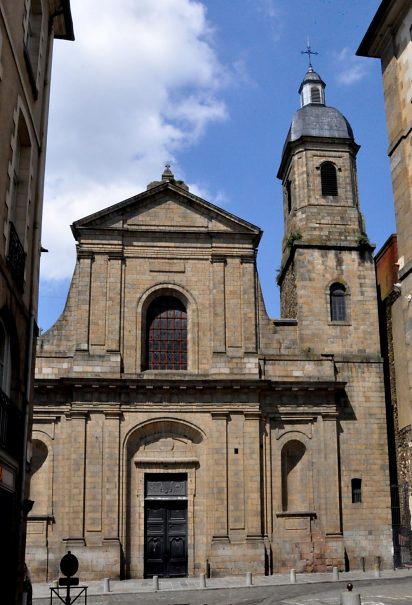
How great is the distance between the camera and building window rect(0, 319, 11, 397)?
37.4ft

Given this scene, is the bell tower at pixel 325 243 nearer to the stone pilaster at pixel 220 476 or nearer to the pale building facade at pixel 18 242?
the stone pilaster at pixel 220 476

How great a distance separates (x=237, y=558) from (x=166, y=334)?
787cm

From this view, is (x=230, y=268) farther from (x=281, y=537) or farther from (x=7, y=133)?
(x=7, y=133)

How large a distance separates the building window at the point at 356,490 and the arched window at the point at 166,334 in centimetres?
695

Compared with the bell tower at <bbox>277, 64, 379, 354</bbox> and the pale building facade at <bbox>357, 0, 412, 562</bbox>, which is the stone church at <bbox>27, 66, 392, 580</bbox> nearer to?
the bell tower at <bbox>277, 64, 379, 354</bbox>

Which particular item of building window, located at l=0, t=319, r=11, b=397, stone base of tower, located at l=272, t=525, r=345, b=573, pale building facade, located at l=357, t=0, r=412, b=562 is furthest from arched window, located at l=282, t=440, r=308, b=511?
building window, located at l=0, t=319, r=11, b=397

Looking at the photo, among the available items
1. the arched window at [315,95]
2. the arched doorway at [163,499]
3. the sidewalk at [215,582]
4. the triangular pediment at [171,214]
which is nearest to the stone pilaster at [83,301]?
the triangular pediment at [171,214]

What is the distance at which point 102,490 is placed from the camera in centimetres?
2503

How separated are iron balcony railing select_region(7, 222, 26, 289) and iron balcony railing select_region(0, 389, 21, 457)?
1801 millimetres

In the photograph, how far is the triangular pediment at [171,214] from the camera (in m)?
28.0

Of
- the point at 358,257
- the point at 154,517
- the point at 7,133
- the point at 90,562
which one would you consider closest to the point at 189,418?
the point at 154,517

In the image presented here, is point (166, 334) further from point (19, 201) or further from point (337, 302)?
point (19, 201)

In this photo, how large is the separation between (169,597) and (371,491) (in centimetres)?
894

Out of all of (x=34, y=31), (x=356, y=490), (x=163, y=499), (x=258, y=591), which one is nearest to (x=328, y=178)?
(x=356, y=490)
